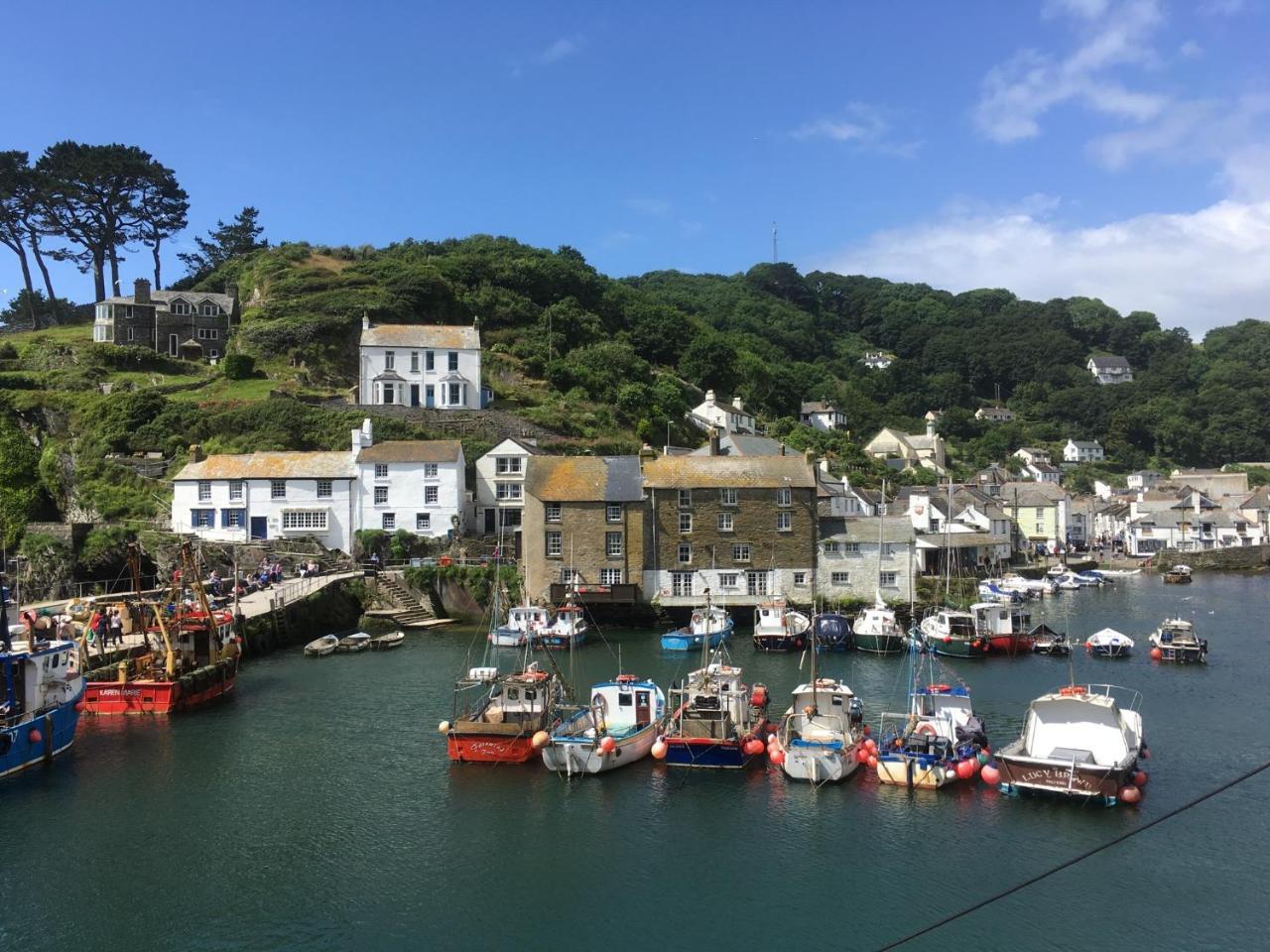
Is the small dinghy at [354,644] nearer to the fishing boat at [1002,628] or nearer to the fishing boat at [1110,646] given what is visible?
the fishing boat at [1002,628]

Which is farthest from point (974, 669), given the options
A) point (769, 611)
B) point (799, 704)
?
point (799, 704)

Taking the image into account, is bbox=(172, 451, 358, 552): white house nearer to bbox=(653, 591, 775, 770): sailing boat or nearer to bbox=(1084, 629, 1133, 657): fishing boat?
bbox=(653, 591, 775, 770): sailing boat

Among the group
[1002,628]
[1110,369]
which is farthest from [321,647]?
[1110,369]

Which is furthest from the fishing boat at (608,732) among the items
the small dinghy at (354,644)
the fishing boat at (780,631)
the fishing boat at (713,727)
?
the small dinghy at (354,644)

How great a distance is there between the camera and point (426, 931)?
736 inches

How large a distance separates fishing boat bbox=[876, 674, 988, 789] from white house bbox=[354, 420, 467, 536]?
3398cm

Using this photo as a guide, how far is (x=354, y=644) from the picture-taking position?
44.7 meters

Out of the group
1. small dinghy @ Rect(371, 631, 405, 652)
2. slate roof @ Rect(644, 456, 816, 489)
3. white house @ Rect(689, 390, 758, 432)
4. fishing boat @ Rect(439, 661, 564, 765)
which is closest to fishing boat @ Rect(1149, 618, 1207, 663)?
slate roof @ Rect(644, 456, 816, 489)

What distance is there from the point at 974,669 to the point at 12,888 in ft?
116

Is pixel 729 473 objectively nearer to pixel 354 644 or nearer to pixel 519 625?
pixel 519 625

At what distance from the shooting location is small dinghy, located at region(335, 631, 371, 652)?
4438 centimetres

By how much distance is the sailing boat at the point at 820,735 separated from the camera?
25828 mm

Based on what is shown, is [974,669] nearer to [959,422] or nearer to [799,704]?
[799,704]

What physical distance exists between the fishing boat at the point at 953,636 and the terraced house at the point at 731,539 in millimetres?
7265
